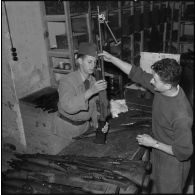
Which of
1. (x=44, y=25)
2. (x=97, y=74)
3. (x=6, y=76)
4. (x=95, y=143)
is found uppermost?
(x=44, y=25)

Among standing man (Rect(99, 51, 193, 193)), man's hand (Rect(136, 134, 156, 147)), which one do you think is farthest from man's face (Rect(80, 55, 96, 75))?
man's hand (Rect(136, 134, 156, 147))

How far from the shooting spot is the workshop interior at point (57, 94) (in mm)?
2381

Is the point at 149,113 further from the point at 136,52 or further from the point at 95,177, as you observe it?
the point at 136,52

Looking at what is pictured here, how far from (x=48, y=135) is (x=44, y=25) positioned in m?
2.46

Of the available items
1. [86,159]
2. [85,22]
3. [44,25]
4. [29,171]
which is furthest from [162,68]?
[44,25]

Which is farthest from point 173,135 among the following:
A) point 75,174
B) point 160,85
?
point 75,174

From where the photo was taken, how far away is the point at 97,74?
3.03 meters

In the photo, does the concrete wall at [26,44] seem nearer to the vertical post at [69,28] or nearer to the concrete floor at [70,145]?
the concrete floor at [70,145]

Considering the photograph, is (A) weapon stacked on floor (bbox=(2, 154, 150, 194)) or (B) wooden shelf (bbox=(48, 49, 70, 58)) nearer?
(A) weapon stacked on floor (bbox=(2, 154, 150, 194))

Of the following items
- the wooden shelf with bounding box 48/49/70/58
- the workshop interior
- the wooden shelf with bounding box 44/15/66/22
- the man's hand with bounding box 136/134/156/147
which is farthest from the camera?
the wooden shelf with bounding box 48/49/70/58

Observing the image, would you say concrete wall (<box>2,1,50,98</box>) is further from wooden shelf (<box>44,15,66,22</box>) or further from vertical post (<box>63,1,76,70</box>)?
vertical post (<box>63,1,76,70</box>)

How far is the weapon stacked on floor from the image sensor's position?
2.04m

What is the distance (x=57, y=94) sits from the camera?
17.6 feet

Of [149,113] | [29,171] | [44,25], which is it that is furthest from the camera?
[44,25]
